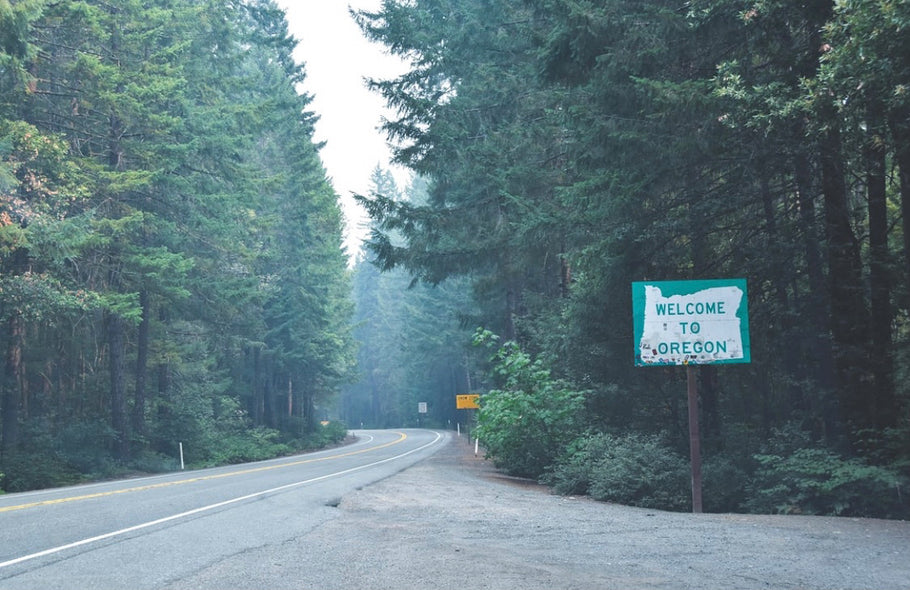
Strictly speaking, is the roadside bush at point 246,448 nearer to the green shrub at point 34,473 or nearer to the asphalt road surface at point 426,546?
the green shrub at point 34,473

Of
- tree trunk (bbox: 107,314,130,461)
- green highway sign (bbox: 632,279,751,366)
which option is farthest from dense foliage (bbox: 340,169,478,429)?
green highway sign (bbox: 632,279,751,366)

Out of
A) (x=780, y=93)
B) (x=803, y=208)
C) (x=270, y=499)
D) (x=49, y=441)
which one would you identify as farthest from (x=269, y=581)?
(x=49, y=441)

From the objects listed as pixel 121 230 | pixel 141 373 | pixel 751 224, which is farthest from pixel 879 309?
pixel 141 373

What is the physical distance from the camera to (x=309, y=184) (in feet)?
151

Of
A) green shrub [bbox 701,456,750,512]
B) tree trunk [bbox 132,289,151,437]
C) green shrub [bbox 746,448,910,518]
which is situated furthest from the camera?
tree trunk [bbox 132,289,151,437]

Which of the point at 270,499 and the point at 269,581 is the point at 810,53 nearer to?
the point at 269,581

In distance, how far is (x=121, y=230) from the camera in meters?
23.4

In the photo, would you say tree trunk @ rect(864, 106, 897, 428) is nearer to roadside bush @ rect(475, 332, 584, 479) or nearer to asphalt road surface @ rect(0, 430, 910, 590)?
asphalt road surface @ rect(0, 430, 910, 590)

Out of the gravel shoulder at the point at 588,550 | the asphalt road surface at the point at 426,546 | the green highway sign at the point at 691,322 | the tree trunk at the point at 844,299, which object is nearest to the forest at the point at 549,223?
the tree trunk at the point at 844,299

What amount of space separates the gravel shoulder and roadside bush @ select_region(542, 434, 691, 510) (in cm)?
158

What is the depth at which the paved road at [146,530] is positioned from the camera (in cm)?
688

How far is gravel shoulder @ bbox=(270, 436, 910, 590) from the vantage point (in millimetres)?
6488

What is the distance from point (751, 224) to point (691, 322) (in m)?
4.77

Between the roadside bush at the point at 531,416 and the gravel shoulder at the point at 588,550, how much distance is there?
6.26 m
